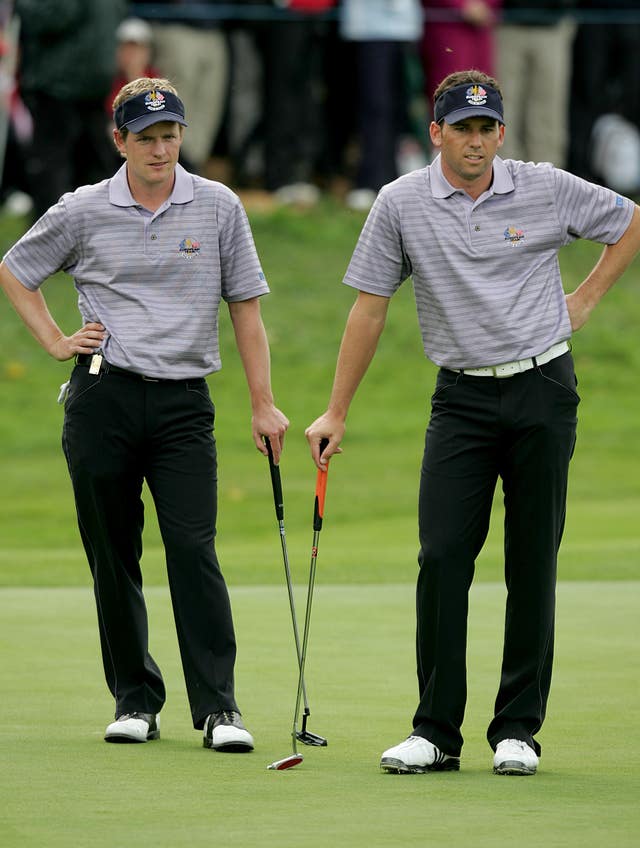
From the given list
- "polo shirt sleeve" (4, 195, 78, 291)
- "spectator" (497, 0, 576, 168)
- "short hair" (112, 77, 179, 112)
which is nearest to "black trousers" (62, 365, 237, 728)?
"polo shirt sleeve" (4, 195, 78, 291)

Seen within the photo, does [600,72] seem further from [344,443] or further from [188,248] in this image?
[188,248]

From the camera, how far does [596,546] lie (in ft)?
35.8

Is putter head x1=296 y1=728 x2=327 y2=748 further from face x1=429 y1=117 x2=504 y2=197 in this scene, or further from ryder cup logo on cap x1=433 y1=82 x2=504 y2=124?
ryder cup logo on cap x1=433 y1=82 x2=504 y2=124

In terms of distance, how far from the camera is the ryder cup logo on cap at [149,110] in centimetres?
596

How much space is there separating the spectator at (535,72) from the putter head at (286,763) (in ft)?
37.2

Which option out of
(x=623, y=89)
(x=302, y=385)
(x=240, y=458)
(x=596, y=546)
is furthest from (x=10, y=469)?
(x=623, y=89)

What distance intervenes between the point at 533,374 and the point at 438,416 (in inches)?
11.9

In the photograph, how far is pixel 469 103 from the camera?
565 cm

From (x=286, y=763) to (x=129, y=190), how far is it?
1730mm

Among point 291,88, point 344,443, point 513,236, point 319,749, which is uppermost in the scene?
point 291,88

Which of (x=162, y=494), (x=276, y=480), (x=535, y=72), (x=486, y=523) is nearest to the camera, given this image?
(x=486, y=523)

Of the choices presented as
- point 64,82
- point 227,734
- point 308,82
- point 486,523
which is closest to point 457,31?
point 308,82

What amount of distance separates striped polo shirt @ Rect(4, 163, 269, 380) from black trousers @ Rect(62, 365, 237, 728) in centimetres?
11

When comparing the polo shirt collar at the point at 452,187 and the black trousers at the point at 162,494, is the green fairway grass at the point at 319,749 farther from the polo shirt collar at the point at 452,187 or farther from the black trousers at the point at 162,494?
the polo shirt collar at the point at 452,187
